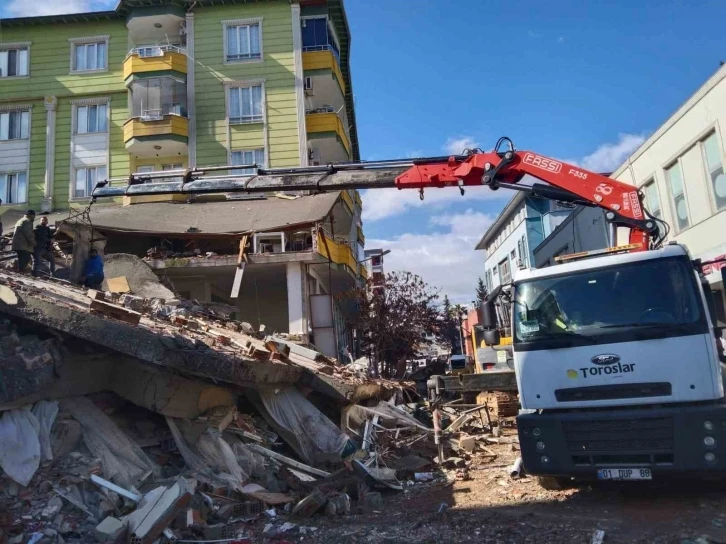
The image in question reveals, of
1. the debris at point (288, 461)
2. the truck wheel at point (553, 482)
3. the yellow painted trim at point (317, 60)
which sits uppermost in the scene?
the yellow painted trim at point (317, 60)

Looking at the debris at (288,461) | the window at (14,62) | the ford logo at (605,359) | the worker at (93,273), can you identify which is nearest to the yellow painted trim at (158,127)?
the window at (14,62)

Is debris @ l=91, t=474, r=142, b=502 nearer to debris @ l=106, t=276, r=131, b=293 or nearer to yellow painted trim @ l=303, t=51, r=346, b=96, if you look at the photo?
debris @ l=106, t=276, r=131, b=293

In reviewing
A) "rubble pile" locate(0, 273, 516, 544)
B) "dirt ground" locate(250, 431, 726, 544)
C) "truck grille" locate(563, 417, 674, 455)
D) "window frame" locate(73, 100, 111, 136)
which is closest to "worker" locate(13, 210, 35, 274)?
"rubble pile" locate(0, 273, 516, 544)

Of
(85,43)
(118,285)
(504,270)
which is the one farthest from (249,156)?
(504,270)

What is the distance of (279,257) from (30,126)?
14.9m

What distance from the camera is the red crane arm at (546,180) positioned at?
8.27 meters

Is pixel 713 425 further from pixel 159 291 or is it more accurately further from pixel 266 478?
pixel 159 291

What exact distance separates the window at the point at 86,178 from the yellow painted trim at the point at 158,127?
2064mm

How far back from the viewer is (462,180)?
9547 mm

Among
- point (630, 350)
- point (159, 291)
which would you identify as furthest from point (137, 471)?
point (159, 291)

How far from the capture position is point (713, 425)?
6.20 m

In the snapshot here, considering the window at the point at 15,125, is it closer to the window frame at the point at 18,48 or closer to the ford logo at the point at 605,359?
the window frame at the point at 18,48

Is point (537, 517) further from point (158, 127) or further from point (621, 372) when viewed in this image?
point (158, 127)

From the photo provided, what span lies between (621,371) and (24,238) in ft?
38.2
